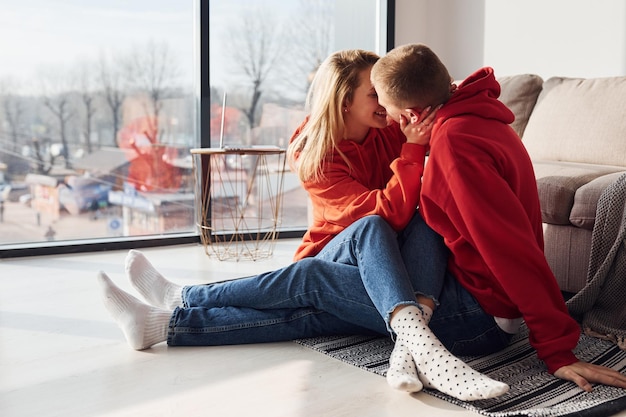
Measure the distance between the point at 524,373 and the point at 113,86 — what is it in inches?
104

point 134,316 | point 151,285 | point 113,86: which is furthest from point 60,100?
point 134,316

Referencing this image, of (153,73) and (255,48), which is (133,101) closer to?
(153,73)

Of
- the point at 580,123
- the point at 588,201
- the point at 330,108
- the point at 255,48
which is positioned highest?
the point at 255,48

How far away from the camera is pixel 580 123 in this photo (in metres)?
2.96

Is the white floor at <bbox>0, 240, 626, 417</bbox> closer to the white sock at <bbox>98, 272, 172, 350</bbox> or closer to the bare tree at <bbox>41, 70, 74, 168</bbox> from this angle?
the white sock at <bbox>98, 272, 172, 350</bbox>

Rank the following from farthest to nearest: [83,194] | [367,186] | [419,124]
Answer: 1. [83,194]
2. [367,186]
3. [419,124]

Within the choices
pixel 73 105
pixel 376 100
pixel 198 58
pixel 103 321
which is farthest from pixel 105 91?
pixel 376 100

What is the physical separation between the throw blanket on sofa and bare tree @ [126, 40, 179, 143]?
2.41 m

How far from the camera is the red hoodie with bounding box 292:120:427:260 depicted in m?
1.83

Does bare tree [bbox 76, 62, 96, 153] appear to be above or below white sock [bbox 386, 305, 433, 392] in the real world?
above

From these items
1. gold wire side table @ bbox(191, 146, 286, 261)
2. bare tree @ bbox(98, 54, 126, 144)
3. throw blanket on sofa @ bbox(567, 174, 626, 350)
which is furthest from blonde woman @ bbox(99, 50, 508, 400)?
bare tree @ bbox(98, 54, 126, 144)

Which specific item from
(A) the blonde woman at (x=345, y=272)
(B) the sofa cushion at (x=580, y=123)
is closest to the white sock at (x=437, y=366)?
(A) the blonde woman at (x=345, y=272)

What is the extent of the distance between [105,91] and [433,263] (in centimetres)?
242

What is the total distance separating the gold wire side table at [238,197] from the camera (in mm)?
3756
